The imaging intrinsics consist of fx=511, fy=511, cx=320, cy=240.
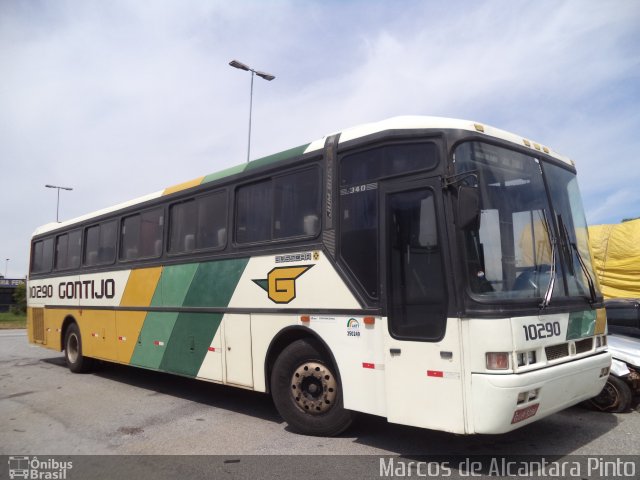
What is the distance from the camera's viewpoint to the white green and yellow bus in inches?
173

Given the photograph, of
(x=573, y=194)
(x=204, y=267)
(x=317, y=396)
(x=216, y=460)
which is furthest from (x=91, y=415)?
(x=573, y=194)

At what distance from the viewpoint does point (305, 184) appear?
19.9ft

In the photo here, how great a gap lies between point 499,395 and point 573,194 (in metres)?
2.82

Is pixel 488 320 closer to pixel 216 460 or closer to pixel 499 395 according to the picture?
pixel 499 395

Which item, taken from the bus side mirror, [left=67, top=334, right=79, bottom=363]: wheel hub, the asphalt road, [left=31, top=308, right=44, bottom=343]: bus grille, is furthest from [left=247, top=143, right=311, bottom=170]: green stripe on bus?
[left=31, top=308, right=44, bottom=343]: bus grille

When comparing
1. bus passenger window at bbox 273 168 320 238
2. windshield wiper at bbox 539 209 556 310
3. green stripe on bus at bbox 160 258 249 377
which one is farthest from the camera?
green stripe on bus at bbox 160 258 249 377

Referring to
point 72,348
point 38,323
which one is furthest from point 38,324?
point 72,348

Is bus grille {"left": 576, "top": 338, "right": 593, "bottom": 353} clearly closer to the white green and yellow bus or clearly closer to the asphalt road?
the white green and yellow bus

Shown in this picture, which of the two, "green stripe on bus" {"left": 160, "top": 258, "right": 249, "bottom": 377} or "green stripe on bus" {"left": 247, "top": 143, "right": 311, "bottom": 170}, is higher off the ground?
"green stripe on bus" {"left": 247, "top": 143, "right": 311, "bottom": 170}

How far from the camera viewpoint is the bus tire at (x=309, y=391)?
5480mm

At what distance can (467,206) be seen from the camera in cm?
439

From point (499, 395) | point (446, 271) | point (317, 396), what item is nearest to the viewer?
point (499, 395)

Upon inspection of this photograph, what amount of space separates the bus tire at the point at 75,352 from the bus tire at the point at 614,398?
9665 mm

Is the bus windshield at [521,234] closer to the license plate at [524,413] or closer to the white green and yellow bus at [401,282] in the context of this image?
the white green and yellow bus at [401,282]
